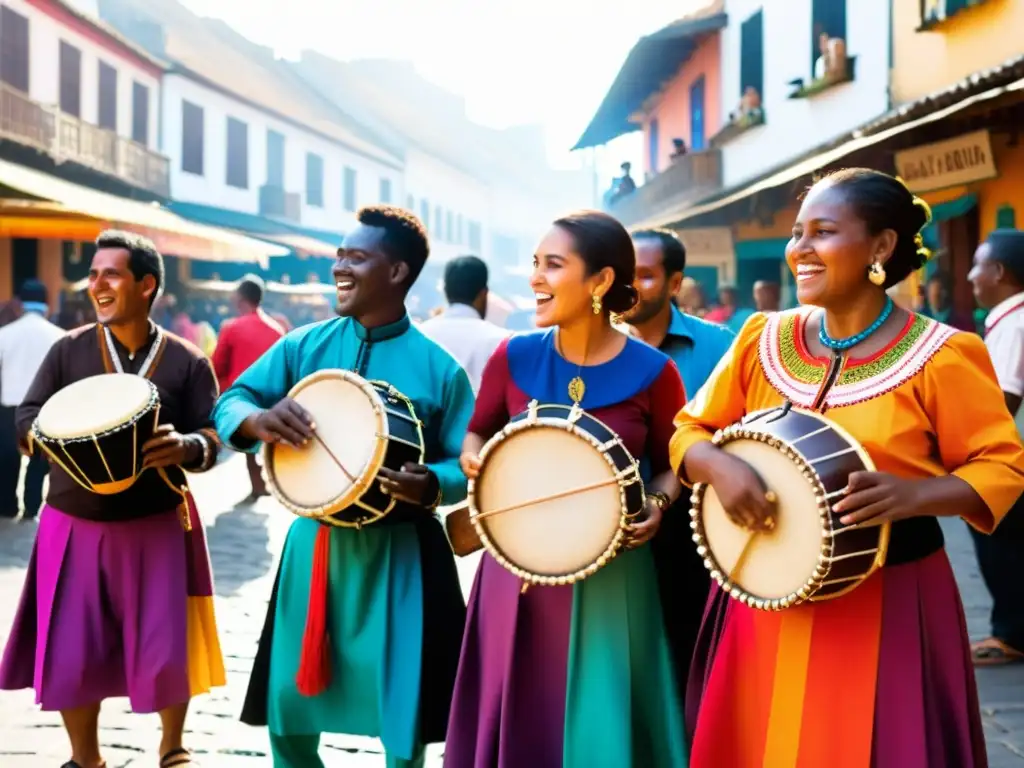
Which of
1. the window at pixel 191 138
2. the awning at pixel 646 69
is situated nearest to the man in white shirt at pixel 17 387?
the awning at pixel 646 69

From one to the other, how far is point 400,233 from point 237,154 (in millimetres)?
32362

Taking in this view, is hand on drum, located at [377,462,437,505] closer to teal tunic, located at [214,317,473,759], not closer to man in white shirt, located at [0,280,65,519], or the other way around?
teal tunic, located at [214,317,473,759]

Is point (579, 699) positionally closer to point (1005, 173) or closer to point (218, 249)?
point (1005, 173)

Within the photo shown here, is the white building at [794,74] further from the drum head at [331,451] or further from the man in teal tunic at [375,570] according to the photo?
the drum head at [331,451]

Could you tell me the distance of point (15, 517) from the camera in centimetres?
988

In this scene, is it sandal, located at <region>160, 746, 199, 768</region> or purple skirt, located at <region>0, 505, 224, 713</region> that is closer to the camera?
purple skirt, located at <region>0, 505, 224, 713</region>

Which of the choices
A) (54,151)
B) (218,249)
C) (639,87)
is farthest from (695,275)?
(54,151)

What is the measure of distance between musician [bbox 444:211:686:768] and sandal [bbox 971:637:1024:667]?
2968 mm

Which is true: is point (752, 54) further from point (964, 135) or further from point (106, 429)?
point (106, 429)

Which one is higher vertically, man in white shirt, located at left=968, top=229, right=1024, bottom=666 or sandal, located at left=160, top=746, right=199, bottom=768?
man in white shirt, located at left=968, top=229, right=1024, bottom=666

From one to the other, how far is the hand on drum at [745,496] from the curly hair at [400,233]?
1.56 m

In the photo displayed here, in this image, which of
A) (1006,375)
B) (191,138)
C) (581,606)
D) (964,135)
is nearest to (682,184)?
(964,135)

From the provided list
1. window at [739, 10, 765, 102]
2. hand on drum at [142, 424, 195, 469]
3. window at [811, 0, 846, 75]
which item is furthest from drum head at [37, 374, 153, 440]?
window at [739, 10, 765, 102]

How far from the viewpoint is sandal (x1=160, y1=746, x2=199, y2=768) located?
4.45 m
